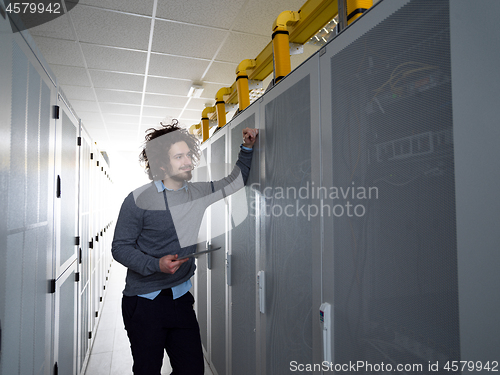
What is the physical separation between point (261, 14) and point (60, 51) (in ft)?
6.82

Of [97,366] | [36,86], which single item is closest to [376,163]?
[36,86]

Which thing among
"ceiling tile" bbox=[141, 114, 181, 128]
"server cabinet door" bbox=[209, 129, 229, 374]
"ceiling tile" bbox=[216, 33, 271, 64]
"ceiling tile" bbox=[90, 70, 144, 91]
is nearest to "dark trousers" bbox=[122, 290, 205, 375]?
"server cabinet door" bbox=[209, 129, 229, 374]

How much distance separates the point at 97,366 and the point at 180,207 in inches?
80.2

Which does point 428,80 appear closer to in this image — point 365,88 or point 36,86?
point 365,88

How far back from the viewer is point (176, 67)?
3494mm

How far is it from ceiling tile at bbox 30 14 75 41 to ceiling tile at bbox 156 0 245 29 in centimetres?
82

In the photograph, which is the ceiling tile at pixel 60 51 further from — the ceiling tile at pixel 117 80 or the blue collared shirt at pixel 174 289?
the blue collared shirt at pixel 174 289

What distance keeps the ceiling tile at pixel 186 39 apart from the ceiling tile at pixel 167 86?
701 millimetres

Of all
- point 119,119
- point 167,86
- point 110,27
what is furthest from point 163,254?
point 119,119

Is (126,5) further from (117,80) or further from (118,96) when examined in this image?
(118,96)

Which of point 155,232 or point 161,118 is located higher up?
point 161,118

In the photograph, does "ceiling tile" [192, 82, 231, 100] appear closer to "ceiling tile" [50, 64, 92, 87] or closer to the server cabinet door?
"ceiling tile" [50, 64, 92, 87]

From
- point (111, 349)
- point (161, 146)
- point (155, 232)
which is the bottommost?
point (111, 349)

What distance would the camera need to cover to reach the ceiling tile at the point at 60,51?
2.91 m
